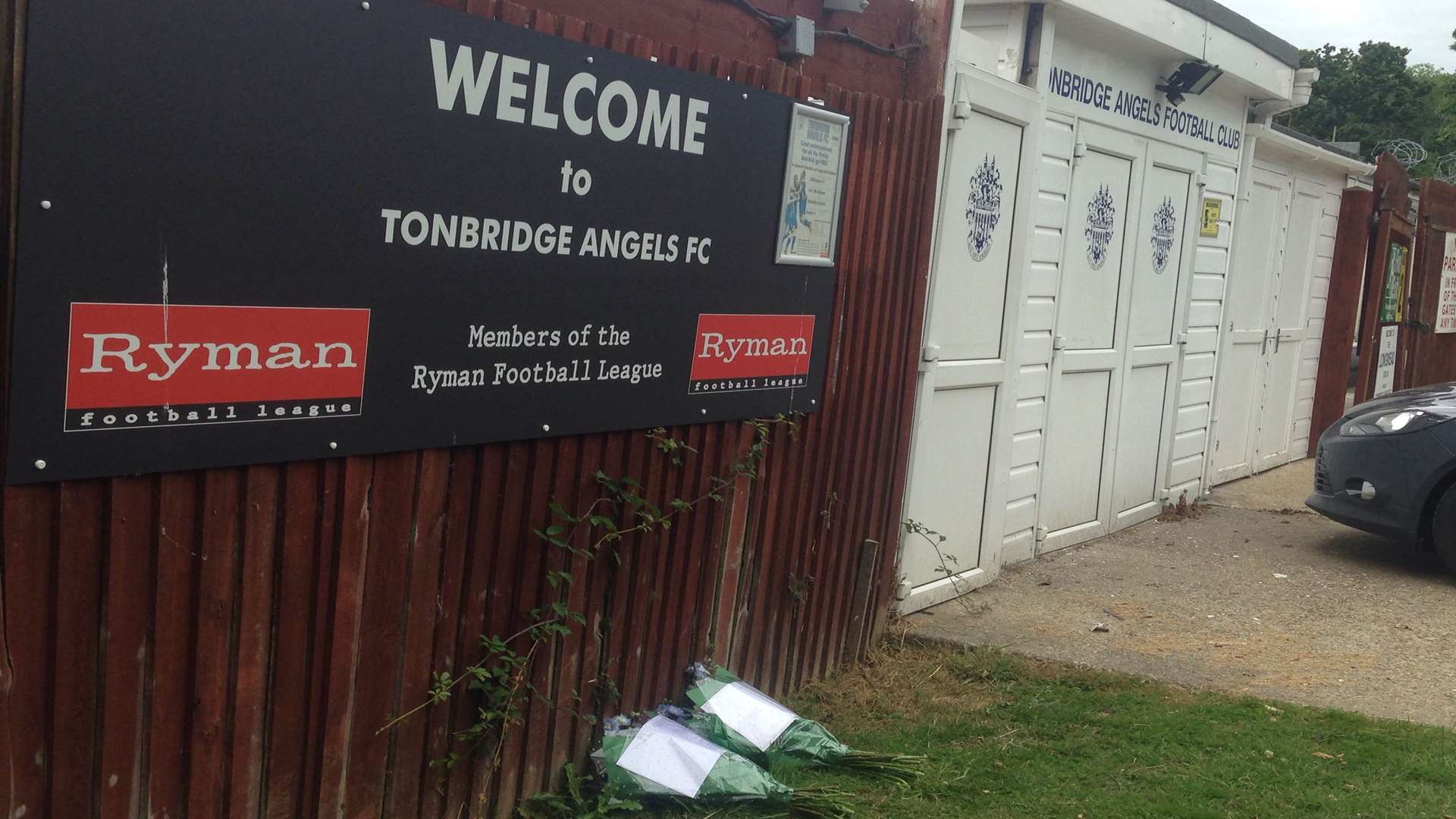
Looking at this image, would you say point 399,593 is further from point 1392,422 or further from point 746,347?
point 1392,422

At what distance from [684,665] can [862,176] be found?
1.89m

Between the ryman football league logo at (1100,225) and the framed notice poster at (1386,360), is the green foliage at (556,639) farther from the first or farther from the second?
the framed notice poster at (1386,360)

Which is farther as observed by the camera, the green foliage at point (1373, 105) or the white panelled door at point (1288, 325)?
the green foliage at point (1373, 105)

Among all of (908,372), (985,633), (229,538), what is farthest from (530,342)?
(985,633)

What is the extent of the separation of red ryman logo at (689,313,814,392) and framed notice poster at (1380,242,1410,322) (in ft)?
33.7

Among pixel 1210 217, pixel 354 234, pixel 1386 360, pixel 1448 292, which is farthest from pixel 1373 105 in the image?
pixel 354 234

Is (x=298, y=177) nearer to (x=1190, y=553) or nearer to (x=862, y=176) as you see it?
(x=862, y=176)

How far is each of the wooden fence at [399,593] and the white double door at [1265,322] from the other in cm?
595

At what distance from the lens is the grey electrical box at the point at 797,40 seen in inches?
173

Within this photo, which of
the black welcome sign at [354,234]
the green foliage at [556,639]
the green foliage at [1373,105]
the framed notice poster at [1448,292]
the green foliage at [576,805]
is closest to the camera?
the black welcome sign at [354,234]

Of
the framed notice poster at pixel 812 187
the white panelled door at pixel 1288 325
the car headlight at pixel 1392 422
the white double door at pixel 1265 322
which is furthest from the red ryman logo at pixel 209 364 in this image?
the white panelled door at pixel 1288 325

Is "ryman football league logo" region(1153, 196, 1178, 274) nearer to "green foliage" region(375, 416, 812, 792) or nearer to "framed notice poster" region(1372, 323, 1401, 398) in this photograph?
"green foliage" region(375, 416, 812, 792)

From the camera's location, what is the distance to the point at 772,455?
4.71m

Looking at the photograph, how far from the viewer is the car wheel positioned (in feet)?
24.4
